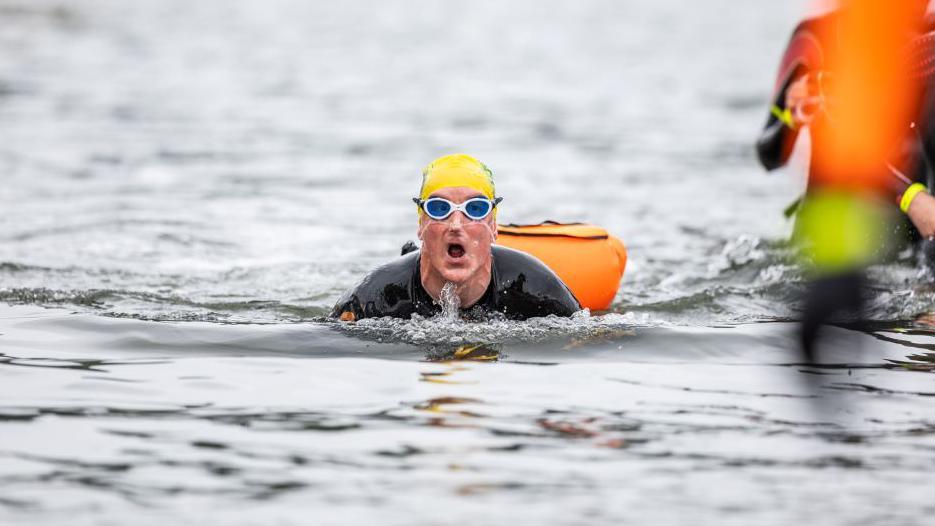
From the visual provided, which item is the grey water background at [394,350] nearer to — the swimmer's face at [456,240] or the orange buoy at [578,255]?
the orange buoy at [578,255]

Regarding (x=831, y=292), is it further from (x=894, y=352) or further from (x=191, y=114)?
(x=191, y=114)

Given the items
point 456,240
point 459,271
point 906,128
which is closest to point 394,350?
point 459,271

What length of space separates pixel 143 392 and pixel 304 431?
100cm

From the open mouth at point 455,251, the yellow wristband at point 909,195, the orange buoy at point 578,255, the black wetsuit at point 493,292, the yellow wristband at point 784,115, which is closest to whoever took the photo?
the open mouth at point 455,251

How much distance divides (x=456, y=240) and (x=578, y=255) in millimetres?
1569

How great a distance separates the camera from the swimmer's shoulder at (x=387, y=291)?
7.59 meters

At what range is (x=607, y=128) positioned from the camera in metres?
22.1

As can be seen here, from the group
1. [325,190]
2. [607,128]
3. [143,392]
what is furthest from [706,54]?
[143,392]

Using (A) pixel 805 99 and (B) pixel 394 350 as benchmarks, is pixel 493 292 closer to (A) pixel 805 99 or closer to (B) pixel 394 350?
(B) pixel 394 350

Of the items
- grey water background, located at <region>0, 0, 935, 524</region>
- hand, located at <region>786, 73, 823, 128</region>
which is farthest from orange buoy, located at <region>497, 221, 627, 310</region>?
hand, located at <region>786, 73, 823, 128</region>

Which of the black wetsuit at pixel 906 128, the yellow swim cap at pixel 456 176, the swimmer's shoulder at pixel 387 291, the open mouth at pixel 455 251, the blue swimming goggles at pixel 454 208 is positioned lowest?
the swimmer's shoulder at pixel 387 291

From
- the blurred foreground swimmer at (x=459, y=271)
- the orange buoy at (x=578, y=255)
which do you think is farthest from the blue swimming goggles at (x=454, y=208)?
the orange buoy at (x=578, y=255)

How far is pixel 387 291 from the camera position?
7621 millimetres

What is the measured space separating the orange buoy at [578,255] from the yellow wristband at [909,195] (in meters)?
1.90
